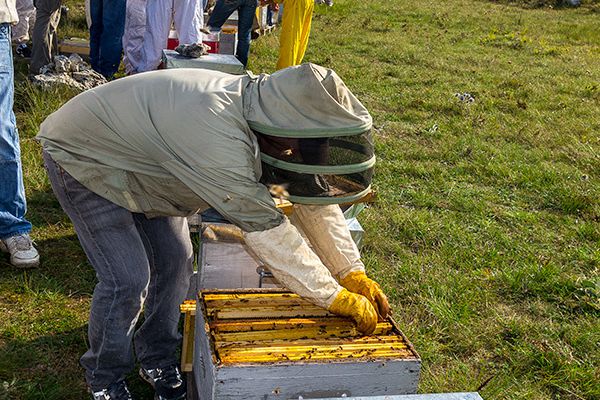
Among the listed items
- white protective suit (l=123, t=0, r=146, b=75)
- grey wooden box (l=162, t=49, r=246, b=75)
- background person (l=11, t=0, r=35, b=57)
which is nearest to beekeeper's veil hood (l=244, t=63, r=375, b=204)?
grey wooden box (l=162, t=49, r=246, b=75)

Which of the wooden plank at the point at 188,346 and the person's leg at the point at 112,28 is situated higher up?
the person's leg at the point at 112,28

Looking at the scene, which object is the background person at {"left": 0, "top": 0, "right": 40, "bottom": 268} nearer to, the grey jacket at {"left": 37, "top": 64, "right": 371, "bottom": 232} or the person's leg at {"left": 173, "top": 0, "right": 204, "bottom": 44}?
the grey jacket at {"left": 37, "top": 64, "right": 371, "bottom": 232}

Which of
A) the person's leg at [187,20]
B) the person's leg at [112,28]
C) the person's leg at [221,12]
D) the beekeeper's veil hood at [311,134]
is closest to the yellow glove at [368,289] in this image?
the beekeeper's veil hood at [311,134]

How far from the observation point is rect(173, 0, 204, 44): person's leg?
619 centimetres

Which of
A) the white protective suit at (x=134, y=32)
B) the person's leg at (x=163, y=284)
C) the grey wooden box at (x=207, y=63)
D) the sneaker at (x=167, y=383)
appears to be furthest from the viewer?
the white protective suit at (x=134, y=32)

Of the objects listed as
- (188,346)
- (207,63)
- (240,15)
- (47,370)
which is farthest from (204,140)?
(240,15)

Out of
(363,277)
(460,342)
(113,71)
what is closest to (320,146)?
(363,277)

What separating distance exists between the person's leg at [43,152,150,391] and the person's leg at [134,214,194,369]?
13 cm

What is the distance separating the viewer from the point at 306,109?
2.02m

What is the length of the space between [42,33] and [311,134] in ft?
17.3

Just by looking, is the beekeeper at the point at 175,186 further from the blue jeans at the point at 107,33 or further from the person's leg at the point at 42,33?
the blue jeans at the point at 107,33

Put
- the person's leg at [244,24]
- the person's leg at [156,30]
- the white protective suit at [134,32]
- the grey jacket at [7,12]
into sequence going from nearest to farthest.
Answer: the grey jacket at [7,12] → the person's leg at [156,30] → the white protective suit at [134,32] → the person's leg at [244,24]

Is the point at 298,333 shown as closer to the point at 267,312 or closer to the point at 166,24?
the point at 267,312

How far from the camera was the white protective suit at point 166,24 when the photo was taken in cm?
620
